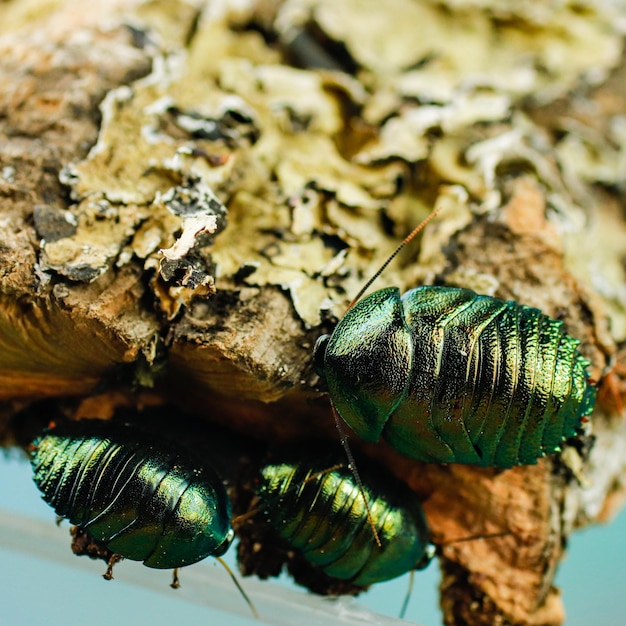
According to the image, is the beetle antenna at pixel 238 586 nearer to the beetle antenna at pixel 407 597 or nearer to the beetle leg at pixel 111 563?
the beetle leg at pixel 111 563

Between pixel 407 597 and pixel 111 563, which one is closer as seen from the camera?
pixel 111 563

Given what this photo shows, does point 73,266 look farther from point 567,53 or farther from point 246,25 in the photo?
point 567,53

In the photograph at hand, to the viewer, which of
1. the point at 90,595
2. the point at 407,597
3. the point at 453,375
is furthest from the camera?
the point at 407,597

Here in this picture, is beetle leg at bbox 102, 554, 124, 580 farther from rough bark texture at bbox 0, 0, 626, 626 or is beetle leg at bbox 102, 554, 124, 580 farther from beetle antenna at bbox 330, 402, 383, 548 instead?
beetle antenna at bbox 330, 402, 383, 548

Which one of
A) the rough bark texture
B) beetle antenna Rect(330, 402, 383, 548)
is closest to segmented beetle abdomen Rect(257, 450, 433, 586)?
beetle antenna Rect(330, 402, 383, 548)

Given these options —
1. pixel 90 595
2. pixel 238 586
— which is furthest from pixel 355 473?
pixel 90 595

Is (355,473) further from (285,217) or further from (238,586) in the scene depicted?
(285,217)
